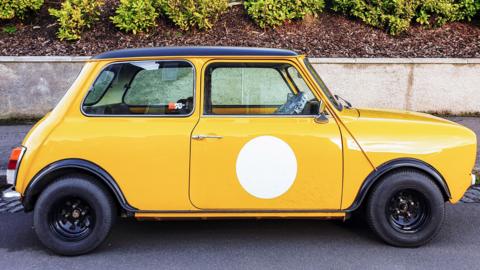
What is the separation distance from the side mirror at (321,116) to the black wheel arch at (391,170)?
593 millimetres

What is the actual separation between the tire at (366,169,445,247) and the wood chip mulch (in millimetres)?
5884

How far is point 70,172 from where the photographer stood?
13.8 ft

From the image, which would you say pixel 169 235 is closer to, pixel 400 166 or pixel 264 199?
pixel 264 199

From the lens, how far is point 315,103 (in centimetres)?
427

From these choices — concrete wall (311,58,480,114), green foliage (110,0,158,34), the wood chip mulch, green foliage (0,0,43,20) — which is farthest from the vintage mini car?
green foliage (0,0,43,20)

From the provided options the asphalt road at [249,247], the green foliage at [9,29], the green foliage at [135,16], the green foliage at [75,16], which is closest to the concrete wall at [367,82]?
the green foliage at [75,16]

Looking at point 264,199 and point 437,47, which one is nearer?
point 264,199

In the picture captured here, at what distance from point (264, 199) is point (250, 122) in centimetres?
65

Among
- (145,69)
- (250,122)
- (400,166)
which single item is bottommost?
(400,166)

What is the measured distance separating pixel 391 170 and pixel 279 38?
6.53 meters

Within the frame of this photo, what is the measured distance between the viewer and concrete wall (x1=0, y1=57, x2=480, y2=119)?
30.1 ft

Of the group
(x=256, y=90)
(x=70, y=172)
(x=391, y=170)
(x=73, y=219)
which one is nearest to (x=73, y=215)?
(x=73, y=219)

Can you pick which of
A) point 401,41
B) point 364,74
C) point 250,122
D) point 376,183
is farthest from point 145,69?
point 401,41

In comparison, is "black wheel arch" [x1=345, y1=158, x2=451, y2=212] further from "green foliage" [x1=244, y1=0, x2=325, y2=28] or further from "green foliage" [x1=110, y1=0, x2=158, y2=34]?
"green foliage" [x1=110, y1=0, x2=158, y2=34]
